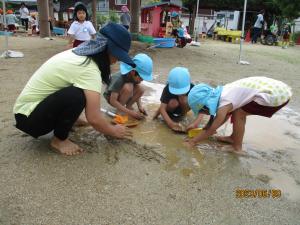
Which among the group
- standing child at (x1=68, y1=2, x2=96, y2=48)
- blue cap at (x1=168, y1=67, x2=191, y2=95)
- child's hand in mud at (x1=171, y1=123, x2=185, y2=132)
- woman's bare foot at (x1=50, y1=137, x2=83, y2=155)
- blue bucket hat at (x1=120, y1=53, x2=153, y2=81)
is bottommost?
child's hand in mud at (x1=171, y1=123, x2=185, y2=132)

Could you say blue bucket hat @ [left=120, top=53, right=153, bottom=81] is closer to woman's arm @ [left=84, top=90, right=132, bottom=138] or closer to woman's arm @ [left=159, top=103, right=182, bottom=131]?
woman's arm @ [left=159, top=103, right=182, bottom=131]

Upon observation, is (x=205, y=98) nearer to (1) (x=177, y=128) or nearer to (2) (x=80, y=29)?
(1) (x=177, y=128)

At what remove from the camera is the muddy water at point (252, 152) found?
8.04 feet

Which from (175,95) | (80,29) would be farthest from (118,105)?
(80,29)

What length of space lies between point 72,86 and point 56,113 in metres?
0.22

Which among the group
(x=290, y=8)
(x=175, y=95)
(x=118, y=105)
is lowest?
(x=118, y=105)

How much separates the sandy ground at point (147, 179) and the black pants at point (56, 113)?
0.22m

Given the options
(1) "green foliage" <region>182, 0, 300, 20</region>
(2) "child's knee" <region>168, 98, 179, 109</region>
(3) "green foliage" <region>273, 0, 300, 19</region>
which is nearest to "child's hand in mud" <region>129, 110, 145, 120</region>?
(2) "child's knee" <region>168, 98, 179, 109</region>

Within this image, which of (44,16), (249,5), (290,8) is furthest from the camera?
(249,5)

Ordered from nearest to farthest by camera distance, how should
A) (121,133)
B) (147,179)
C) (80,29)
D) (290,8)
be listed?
1. (147,179)
2. (121,133)
3. (80,29)
4. (290,8)

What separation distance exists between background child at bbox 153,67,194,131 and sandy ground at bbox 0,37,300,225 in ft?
0.41

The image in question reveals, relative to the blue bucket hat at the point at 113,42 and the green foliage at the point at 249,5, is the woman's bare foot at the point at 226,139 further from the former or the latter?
the green foliage at the point at 249,5

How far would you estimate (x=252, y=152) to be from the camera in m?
2.87

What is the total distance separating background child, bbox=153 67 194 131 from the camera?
318cm
